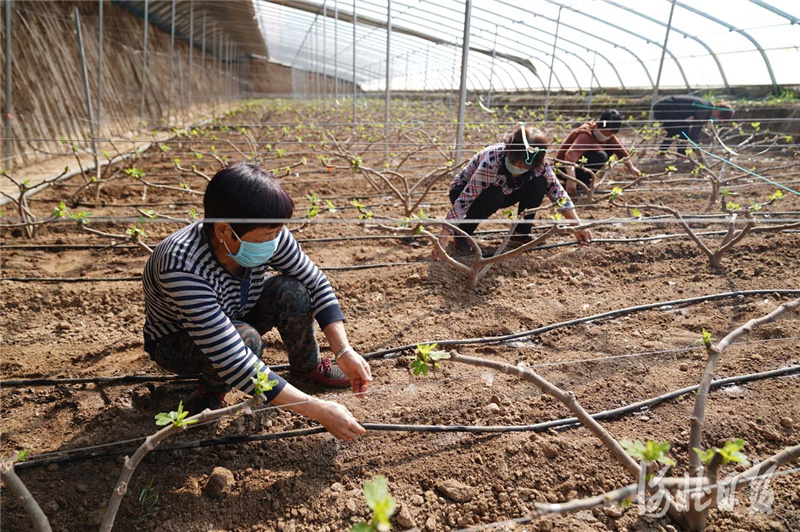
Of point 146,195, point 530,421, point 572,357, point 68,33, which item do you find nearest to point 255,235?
point 530,421

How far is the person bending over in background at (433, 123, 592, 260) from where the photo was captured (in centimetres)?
263

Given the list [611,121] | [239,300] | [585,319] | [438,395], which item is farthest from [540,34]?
[239,300]

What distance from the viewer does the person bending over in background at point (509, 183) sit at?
263cm

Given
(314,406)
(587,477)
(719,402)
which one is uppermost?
(314,406)

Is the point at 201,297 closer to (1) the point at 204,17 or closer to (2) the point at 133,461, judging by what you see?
(2) the point at 133,461

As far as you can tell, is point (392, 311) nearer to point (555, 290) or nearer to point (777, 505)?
point (555, 290)

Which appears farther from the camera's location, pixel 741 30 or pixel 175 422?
pixel 741 30

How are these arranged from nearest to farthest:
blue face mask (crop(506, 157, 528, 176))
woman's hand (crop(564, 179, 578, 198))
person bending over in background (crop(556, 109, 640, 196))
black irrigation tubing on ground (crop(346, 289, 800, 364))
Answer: black irrigation tubing on ground (crop(346, 289, 800, 364)), blue face mask (crop(506, 157, 528, 176)), person bending over in background (crop(556, 109, 640, 196)), woman's hand (crop(564, 179, 578, 198))

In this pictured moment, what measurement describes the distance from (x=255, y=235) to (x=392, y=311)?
4.01 ft

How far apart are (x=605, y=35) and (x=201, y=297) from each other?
37.0 feet

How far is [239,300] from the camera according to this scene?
1.60 m

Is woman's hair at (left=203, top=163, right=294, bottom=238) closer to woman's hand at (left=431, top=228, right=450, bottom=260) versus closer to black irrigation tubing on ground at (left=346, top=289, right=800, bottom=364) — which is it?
black irrigation tubing on ground at (left=346, top=289, right=800, bottom=364)

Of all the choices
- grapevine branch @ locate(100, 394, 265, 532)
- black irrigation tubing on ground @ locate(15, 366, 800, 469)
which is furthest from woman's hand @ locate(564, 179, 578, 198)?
grapevine branch @ locate(100, 394, 265, 532)

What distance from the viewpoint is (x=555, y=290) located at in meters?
2.65
